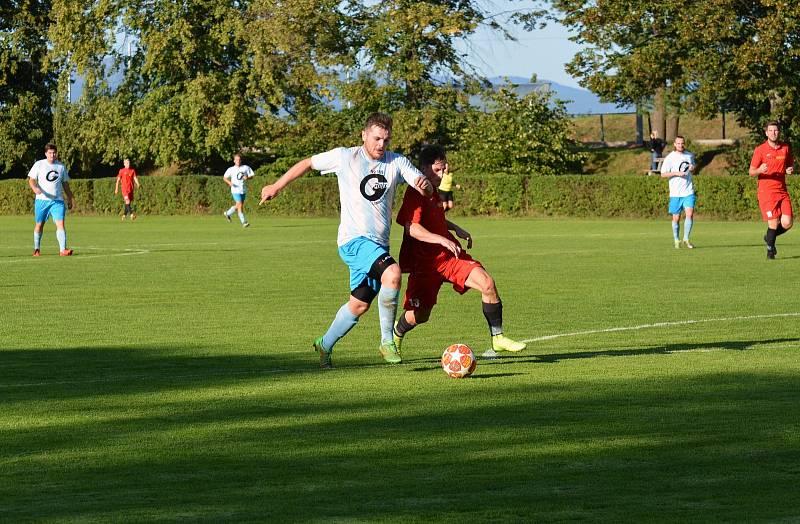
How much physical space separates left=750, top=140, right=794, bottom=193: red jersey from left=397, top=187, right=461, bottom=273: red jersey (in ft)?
44.8

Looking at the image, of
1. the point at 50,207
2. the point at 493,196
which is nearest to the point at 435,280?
A: the point at 50,207

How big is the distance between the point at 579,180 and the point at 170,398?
136 ft

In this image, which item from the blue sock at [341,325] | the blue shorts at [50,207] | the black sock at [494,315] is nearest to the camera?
the blue sock at [341,325]

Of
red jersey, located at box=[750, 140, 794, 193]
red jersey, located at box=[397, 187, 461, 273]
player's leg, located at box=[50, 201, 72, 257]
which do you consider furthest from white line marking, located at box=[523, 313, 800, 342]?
player's leg, located at box=[50, 201, 72, 257]

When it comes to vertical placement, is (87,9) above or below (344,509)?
above

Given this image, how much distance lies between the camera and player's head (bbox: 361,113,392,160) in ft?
35.9

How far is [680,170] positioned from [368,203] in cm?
1784

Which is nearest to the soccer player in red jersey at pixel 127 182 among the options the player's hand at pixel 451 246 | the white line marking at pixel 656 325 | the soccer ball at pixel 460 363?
the white line marking at pixel 656 325

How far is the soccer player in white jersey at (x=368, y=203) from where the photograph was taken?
11016 mm

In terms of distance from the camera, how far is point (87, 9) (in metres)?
67.3

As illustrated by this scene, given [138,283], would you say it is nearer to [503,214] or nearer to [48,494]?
[48,494]

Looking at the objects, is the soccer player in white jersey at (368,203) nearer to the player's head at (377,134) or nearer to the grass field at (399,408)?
the player's head at (377,134)

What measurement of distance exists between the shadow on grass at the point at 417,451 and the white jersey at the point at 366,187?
121cm

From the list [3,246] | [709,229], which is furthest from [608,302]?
[709,229]
